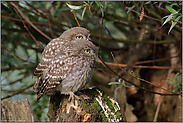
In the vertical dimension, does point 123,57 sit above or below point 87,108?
below

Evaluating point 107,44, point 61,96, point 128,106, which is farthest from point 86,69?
point 107,44

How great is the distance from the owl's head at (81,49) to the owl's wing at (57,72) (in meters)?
0.08

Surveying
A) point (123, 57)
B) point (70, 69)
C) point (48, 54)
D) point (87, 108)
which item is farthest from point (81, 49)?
point (123, 57)

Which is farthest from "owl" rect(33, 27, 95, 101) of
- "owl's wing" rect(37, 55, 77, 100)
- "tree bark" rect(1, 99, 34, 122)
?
"tree bark" rect(1, 99, 34, 122)

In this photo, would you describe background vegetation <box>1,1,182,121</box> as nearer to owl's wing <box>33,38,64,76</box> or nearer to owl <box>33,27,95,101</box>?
owl's wing <box>33,38,64,76</box>

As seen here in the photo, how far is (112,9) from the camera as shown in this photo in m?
4.09

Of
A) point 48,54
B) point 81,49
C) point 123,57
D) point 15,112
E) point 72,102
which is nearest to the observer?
point 15,112

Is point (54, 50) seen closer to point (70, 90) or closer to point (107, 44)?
point (70, 90)

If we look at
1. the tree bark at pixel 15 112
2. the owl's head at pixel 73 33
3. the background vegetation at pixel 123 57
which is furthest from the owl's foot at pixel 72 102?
the background vegetation at pixel 123 57

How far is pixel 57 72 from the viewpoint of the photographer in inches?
91.7

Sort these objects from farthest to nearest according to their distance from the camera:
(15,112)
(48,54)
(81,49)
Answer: (48,54) → (81,49) → (15,112)

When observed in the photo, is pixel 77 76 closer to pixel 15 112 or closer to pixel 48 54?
pixel 48 54

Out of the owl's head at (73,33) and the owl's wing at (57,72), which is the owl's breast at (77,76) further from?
the owl's head at (73,33)

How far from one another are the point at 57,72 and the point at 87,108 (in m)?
0.53
